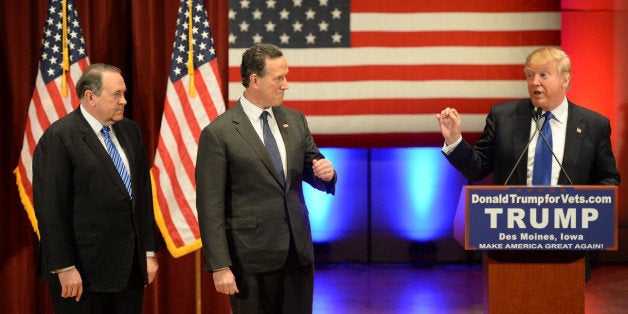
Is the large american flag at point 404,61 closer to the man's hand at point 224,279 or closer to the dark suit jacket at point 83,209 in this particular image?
the dark suit jacket at point 83,209

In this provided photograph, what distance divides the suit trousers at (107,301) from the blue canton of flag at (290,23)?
187cm

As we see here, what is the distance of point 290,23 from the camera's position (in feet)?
14.5

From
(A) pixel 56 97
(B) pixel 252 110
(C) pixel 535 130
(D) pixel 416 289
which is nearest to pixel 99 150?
(B) pixel 252 110

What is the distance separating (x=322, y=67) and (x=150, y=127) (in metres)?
1.07

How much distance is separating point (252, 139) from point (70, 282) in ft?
2.80

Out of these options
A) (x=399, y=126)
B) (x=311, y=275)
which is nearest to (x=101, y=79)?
(x=311, y=275)

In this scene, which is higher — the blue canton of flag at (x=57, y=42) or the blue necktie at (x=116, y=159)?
the blue canton of flag at (x=57, y=42)

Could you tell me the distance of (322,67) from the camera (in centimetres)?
445

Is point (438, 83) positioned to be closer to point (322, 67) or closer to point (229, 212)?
point (322, 67)

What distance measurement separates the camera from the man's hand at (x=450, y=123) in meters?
2.57

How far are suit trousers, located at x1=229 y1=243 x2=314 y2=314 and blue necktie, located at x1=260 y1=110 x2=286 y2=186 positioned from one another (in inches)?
10.5

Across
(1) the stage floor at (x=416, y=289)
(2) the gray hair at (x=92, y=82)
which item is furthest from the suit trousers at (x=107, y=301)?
(1) the stage floor at (x=416, y=289)

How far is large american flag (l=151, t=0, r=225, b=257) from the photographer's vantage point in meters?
4.19

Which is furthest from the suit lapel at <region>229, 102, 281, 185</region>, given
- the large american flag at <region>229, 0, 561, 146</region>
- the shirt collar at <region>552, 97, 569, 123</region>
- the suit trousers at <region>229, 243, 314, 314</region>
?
the large american flag at <region>229, 0, 561, 146</region>
